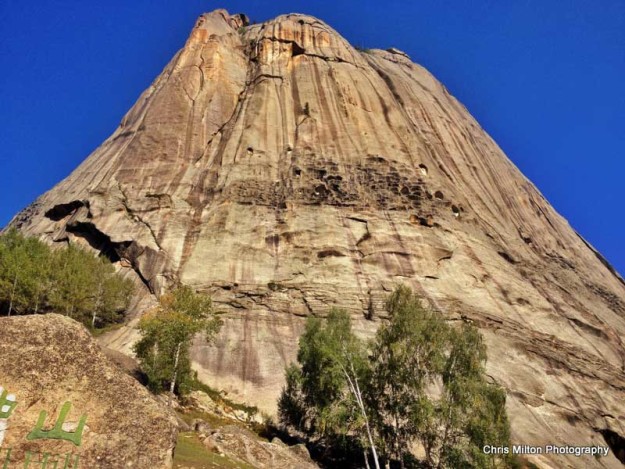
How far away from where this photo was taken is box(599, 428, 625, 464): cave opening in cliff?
1526 inches

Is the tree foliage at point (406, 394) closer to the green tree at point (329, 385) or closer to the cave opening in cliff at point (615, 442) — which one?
the green tree at point (329, 385)

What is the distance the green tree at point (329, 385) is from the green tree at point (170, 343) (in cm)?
640

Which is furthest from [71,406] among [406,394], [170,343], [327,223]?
[327,223]

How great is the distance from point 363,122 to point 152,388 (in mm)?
42937

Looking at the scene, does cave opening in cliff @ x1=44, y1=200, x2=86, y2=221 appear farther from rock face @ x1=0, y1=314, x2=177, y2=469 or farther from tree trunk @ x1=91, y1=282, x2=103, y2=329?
rock face @ x1=0, y1=314, x2=177, y2=469

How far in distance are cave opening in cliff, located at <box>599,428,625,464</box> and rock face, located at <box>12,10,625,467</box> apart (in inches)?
7.2

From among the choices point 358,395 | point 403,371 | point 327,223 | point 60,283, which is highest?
point 327,223

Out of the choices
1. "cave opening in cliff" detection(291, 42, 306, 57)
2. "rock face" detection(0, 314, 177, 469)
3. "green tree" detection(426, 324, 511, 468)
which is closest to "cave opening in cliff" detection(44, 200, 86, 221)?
"cave opening in cliff" detection(291, 42, 306, 57)

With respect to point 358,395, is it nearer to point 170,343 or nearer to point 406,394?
point 406,394

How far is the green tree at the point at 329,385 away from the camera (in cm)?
2975

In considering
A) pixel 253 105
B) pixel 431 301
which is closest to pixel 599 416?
pixel 431 301

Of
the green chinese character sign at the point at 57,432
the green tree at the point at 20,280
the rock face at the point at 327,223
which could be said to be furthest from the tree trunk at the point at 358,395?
the green tree at the point at 20,280

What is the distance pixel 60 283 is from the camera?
41.0m

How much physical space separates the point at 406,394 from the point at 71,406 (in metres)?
21.6
